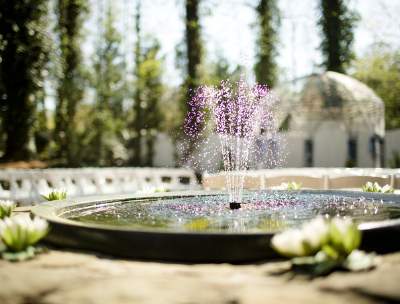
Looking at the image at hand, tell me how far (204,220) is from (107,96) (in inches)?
1135

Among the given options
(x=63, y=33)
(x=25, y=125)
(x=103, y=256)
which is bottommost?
(x=103, y=256)

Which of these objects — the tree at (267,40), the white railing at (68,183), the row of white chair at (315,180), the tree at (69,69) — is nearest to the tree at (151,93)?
the tree at (69,69)

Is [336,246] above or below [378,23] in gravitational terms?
below

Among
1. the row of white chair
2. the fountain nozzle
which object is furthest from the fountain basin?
the row of white chair

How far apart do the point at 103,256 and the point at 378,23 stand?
35437 millimetres

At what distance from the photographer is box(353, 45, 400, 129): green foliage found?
34594 millimetres

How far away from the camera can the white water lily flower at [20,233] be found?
3.38 metres

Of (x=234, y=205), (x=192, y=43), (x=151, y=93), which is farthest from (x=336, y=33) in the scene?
(x=234, y=205)

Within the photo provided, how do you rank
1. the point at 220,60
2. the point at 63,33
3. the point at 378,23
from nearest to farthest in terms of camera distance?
the point at 63,33, the point at 378,23, the point at 220,60

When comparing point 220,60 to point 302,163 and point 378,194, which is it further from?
point 378,194

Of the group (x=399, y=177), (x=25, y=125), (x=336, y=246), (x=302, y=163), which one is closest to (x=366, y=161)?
(x=302, y=163)

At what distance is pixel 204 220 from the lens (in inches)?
189

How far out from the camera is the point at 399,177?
9.91 metres

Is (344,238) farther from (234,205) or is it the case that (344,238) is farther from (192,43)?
(192,43)
